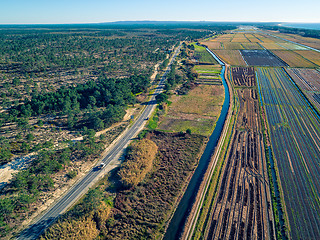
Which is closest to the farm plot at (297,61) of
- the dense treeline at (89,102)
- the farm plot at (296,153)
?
the farm plot at (296,153)

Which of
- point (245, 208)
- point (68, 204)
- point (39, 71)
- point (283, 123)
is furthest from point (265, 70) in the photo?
point (39, 71)

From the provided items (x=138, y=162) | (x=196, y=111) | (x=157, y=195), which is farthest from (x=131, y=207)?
(x=196, y=111)

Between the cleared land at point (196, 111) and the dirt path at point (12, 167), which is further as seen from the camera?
the cleared land at point (196, 111)

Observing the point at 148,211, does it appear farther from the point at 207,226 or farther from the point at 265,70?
the point at 265,70

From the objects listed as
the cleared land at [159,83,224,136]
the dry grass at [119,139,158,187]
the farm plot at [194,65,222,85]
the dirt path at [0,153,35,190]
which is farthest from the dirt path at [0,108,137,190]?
the farm plot at [194,65,222,85]

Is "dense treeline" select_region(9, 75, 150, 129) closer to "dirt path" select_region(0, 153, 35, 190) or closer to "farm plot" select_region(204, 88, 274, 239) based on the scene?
"dirt path" select_region(0, 153, 35, 190)

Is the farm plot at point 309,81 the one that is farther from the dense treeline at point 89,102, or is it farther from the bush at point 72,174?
the bush at point 72,174
